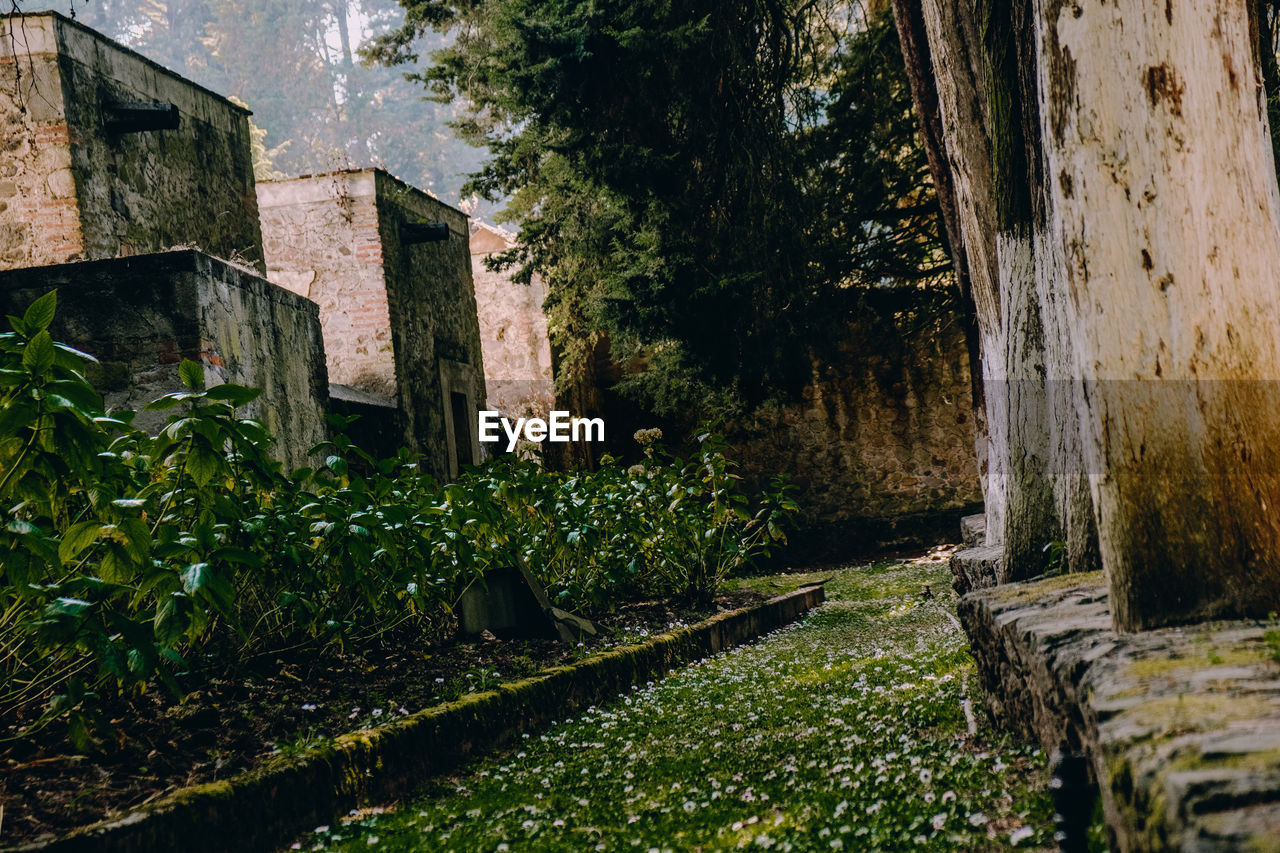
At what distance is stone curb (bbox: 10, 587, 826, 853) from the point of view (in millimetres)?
2080

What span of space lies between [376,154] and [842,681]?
179 ft

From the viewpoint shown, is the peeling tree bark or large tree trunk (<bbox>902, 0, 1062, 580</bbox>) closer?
the peeling tree bark

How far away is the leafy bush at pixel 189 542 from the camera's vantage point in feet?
7.63

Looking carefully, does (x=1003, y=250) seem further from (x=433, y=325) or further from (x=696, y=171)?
(x=433, y=325)

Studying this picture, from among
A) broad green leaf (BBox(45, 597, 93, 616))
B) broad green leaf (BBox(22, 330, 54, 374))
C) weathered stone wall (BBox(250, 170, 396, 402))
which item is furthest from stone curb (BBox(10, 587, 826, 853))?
weathered stone wall (BBox(250, 170, 396, 402))

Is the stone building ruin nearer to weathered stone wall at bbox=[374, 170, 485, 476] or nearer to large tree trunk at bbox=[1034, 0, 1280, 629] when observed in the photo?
weathered stone wall at bbox=[374, 170, 485, 476]

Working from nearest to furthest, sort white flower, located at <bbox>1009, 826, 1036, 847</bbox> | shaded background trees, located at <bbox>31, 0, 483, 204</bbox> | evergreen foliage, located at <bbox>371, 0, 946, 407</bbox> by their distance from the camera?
white flower, located at <bbox>1009, 826, 1036, 847</bbox> < evergreen foliage, located at <bbox>371, 0, 946, 407</bbox> < shaded background trees, located at <bbox>31, 0, 483, 204</bbox>

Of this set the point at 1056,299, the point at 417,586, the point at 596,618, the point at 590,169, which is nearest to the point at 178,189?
the point at 590,169

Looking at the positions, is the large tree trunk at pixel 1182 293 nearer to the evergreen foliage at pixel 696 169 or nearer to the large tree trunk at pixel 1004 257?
the large tree trunk at pixel 1004 257

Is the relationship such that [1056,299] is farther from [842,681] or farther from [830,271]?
[830,271]

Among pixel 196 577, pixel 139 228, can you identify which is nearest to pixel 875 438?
pixel 139 228

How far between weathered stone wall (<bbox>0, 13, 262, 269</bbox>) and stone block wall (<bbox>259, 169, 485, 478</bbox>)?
2.39 m

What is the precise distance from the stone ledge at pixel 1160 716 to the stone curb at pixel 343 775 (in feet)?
Result: 5.69

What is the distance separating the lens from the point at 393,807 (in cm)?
277
